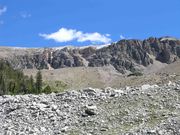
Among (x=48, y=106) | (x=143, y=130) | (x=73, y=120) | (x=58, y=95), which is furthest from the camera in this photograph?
(x=58, y=95)

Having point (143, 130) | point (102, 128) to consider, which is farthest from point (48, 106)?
point (143, 130)

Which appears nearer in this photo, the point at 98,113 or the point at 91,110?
the point at 98,113

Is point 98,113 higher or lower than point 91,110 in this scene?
lower

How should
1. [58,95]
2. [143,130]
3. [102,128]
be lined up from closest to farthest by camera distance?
[143,130]
[102,128]
[58,95]

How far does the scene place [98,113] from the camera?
22.1 meters

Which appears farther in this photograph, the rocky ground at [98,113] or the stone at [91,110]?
the stone at [91,110]

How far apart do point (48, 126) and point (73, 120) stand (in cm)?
123

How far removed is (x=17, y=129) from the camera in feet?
69.0

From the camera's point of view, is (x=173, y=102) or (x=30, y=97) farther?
(x=30, y=97)

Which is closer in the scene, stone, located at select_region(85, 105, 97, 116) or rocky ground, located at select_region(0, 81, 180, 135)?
rocky ground, located at select_region(0, 81, 180, 135)

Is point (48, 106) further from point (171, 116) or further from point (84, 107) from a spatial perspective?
point (171, 116)

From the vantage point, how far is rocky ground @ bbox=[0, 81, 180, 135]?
2016cm

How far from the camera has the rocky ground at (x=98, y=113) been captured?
20156 millimetres

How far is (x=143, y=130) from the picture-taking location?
1908 cm
